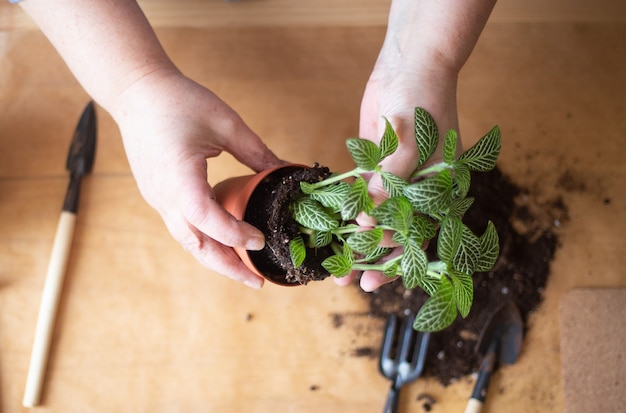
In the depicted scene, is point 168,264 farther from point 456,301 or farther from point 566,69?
point 566,69

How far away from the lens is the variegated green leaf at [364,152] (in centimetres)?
62

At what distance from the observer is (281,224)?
749 mm

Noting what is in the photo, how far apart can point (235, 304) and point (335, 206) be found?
1.75ft

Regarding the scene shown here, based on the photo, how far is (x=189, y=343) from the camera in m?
1.12

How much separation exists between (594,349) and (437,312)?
0.75m

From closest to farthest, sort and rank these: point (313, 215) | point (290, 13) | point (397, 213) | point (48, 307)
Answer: point (397, 213) < point (313, 215) < point (48, 307) < point (290, 13)

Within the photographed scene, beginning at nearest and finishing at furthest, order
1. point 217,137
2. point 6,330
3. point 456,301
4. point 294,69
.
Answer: point 456,301
point 217,137
point 6,330
point 294,69

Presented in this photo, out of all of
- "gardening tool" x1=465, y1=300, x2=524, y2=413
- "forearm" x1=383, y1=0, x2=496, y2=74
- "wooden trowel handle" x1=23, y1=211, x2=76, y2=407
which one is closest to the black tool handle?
"gardening tool" x1=465, y1=300, x2=524, y2=413

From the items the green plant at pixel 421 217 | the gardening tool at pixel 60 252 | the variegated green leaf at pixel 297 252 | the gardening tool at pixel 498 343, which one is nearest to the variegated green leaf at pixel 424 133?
the green plant at pixel 421 217

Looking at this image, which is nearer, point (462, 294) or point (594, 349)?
point (462, 294)

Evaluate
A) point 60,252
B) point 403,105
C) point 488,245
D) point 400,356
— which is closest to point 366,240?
point 488,245

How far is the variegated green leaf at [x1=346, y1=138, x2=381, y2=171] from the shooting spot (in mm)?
615

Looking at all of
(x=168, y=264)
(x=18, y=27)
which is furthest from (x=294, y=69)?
(x=18, y=27)

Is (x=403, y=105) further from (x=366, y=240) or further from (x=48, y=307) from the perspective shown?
(x=48, y=307)
